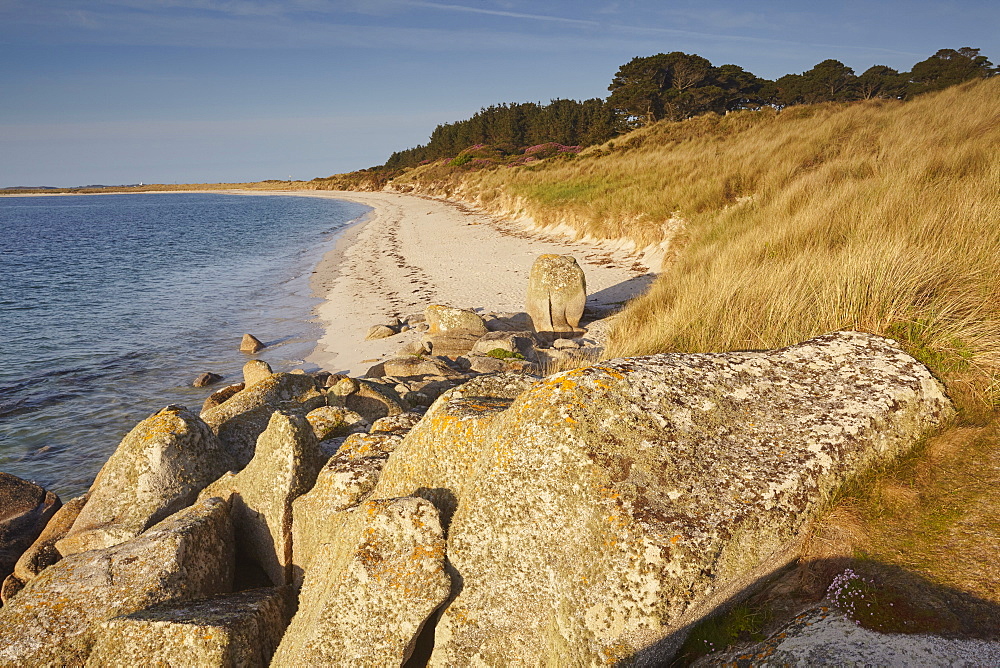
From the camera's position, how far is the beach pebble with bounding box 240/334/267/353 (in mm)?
14477

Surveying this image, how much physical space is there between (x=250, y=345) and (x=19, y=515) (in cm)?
768

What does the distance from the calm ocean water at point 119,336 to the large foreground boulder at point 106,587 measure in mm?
4989

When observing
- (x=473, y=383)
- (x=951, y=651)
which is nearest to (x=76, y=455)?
(x=473, y=383)

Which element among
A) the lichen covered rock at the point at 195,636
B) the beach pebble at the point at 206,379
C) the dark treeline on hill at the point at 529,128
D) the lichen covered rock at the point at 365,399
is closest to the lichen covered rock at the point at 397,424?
the lichen covered rock at the point at 195,636

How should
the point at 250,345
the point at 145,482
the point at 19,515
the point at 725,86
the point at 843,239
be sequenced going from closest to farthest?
the point at 145,482, the point at 19,515, the point at 843,239, the point at 250,345, the point at 725,86

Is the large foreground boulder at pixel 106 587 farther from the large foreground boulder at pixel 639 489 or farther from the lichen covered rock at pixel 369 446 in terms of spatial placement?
the large foreground boulder at pixel 639 489

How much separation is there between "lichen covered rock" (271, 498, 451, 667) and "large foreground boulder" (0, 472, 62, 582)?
536 centimetres

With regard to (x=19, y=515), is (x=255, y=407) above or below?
above

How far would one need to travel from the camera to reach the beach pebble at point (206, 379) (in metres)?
12.2

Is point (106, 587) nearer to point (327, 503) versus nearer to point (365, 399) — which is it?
point (327, 503)

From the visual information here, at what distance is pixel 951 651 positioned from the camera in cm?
220

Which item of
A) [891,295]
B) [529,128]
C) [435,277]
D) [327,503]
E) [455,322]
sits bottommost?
[435,277]

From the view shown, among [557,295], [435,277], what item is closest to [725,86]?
[435,277]

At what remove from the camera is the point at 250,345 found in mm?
14523
